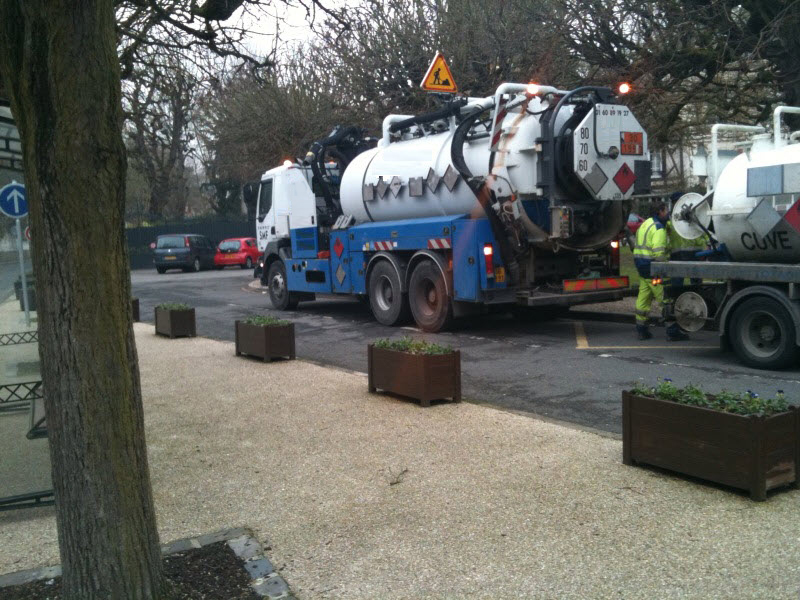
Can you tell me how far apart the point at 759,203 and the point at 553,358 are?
3070mm

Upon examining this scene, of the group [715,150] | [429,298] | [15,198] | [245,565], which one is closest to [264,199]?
[429,298]

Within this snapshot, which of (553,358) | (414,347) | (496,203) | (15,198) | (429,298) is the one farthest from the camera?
(429,298)

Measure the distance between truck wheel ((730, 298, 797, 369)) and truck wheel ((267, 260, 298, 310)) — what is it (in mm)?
10486

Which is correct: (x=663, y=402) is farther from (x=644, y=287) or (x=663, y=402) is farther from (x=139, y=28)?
(x=139, y=28)

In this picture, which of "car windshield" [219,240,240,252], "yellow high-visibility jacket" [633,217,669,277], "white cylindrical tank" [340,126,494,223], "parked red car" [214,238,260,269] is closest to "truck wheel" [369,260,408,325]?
"white cylindrical tank" [340,126,494,223]

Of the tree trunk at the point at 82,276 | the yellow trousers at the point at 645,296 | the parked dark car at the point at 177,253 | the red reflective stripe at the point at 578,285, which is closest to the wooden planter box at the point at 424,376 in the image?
the tree trunk at the point at 82,276

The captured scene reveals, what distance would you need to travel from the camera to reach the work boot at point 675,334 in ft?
36.9

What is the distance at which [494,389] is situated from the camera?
8.79 m

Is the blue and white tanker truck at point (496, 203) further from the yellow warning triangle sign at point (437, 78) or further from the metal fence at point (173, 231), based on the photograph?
the metal fence at point (173, 231)

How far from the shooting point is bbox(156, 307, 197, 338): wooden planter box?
13391mm

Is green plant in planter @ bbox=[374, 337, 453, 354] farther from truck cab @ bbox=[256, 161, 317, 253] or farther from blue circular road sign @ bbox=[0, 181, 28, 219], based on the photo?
truck cab @ bbox=[256, 161, 317, 253]

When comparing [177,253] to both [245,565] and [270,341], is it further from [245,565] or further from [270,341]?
[245,565]

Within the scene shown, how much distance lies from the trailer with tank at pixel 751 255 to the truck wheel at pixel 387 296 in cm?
493

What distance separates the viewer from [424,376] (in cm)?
760
